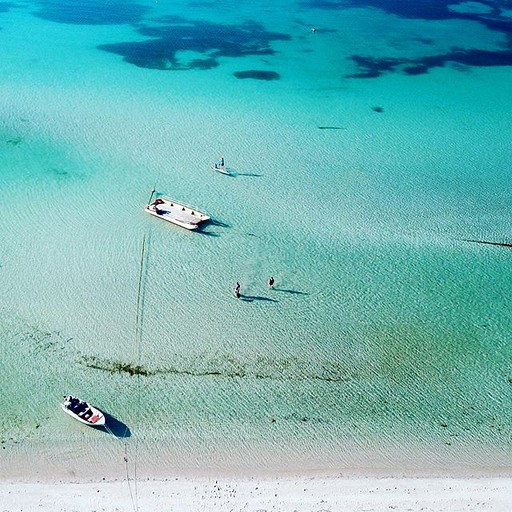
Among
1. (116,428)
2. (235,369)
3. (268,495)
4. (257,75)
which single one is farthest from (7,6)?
(268,495)

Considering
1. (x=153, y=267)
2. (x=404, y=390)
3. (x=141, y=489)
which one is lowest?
(x=141, y=489)

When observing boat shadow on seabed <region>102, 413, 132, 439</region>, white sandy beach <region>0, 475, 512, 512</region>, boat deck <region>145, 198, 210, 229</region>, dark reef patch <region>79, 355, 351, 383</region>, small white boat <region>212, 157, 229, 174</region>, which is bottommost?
white sandy beach <region>0, 475, 512, 512</region>

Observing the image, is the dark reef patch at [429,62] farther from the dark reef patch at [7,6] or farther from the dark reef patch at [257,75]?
the dark reef patch at [7,6]

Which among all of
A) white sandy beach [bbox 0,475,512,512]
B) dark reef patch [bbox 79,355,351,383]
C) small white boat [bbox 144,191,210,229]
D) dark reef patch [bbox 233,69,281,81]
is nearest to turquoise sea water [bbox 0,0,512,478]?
dark reef patch [bbox 79,355,351,383]

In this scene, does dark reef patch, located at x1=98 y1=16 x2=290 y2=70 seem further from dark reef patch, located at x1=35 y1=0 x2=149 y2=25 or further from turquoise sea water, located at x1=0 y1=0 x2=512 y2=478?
dark reef patch, located at x1=35 y1=0 x2=149 y2=25

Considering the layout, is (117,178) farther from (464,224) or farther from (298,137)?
(464,224)

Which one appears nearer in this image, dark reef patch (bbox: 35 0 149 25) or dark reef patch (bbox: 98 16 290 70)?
dark reef patch (bbox: 98 16 290 70)

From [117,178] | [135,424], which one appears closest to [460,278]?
[135,424]
